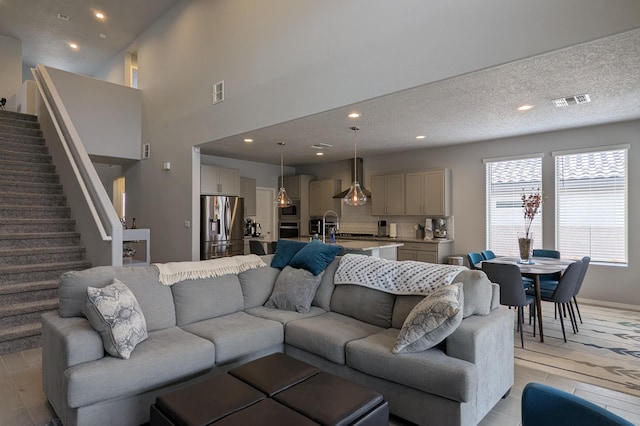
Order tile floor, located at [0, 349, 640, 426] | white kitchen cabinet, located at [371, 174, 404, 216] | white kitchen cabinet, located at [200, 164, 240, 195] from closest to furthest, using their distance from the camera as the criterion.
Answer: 1. tile floor, located at [0, 349, 640, 426]
2. white kitchen cabinet, located at [200, 164, 240, 195]
3. white kitchen cabinet, located at [371, 174, 404, 216]

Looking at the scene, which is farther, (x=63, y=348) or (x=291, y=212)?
(x=291, y=212)

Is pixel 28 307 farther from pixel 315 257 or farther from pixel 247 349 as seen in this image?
pixel 315 257

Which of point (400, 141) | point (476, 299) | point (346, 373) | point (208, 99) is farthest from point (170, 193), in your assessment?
point (476, 299)

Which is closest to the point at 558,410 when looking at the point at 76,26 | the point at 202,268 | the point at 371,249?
the point at 202,268

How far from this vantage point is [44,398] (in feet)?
8.44

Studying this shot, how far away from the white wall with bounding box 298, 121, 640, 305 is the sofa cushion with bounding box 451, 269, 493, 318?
4.01 metres

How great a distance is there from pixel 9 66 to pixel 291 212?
7.65m

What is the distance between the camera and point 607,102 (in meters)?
4.16

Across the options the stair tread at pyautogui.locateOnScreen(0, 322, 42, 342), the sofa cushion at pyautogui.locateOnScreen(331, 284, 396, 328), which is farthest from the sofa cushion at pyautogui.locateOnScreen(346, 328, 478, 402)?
the stair tread at pyautogui.locateOnScreen(0, 322, 42, 342)

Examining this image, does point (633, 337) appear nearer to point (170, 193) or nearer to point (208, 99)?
point (208, 99)

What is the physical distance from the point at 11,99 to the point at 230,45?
18.9 ft

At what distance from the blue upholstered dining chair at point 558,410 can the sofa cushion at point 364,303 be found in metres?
1.76

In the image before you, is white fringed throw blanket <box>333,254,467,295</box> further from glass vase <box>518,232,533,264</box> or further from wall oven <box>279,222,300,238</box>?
wall oven <box>279,222,300,238</box>

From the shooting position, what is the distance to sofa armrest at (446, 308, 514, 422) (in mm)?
2203
